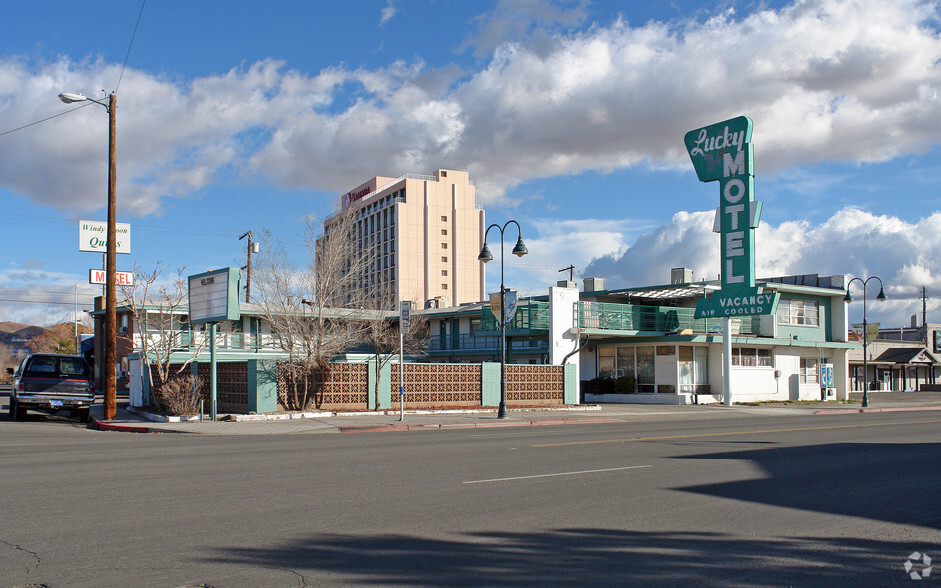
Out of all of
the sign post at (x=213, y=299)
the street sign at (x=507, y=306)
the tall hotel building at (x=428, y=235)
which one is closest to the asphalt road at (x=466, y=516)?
the sign post at (x=213, y=299)

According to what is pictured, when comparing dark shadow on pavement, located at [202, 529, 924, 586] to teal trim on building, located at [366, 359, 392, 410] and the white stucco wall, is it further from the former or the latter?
the white stucco wall

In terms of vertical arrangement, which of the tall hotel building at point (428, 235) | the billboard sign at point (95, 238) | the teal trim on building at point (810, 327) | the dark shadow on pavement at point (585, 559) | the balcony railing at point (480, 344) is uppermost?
the tall hotel building at point (428, 235)

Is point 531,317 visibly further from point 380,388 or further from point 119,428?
point 119,428

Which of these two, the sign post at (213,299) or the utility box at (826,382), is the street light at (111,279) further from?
the utility box at (826,382)

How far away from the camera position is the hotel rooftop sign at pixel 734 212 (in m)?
37.5

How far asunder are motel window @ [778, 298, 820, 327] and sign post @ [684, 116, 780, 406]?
291 inches

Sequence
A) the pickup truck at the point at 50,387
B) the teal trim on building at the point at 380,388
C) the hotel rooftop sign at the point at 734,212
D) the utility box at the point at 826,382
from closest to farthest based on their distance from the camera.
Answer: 1. the pickup truck at the point at 50,387
2. the teal trim on building at the point at 380,388
3. the hotel rooftop sign at the point at 734,212
4. the utility box at the point at 826,382

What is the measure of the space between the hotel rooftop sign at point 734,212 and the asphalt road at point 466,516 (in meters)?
22.8

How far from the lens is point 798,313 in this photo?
4588 cm

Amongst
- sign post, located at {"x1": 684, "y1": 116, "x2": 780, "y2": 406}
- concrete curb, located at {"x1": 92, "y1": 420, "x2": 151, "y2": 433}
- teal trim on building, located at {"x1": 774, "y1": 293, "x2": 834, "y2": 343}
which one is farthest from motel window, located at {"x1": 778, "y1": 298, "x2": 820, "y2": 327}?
concrete curb, located at {"x1": 92, "y1": 420, "x2": 151, "y2": 433}

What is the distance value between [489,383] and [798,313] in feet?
78.9

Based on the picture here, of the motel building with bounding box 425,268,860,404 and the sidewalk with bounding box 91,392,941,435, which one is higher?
the motel building with bounding box 425,268,860,404

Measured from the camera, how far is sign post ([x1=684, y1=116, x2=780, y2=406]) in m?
37.5

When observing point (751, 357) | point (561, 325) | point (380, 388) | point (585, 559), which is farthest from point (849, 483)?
point (751, 357)
